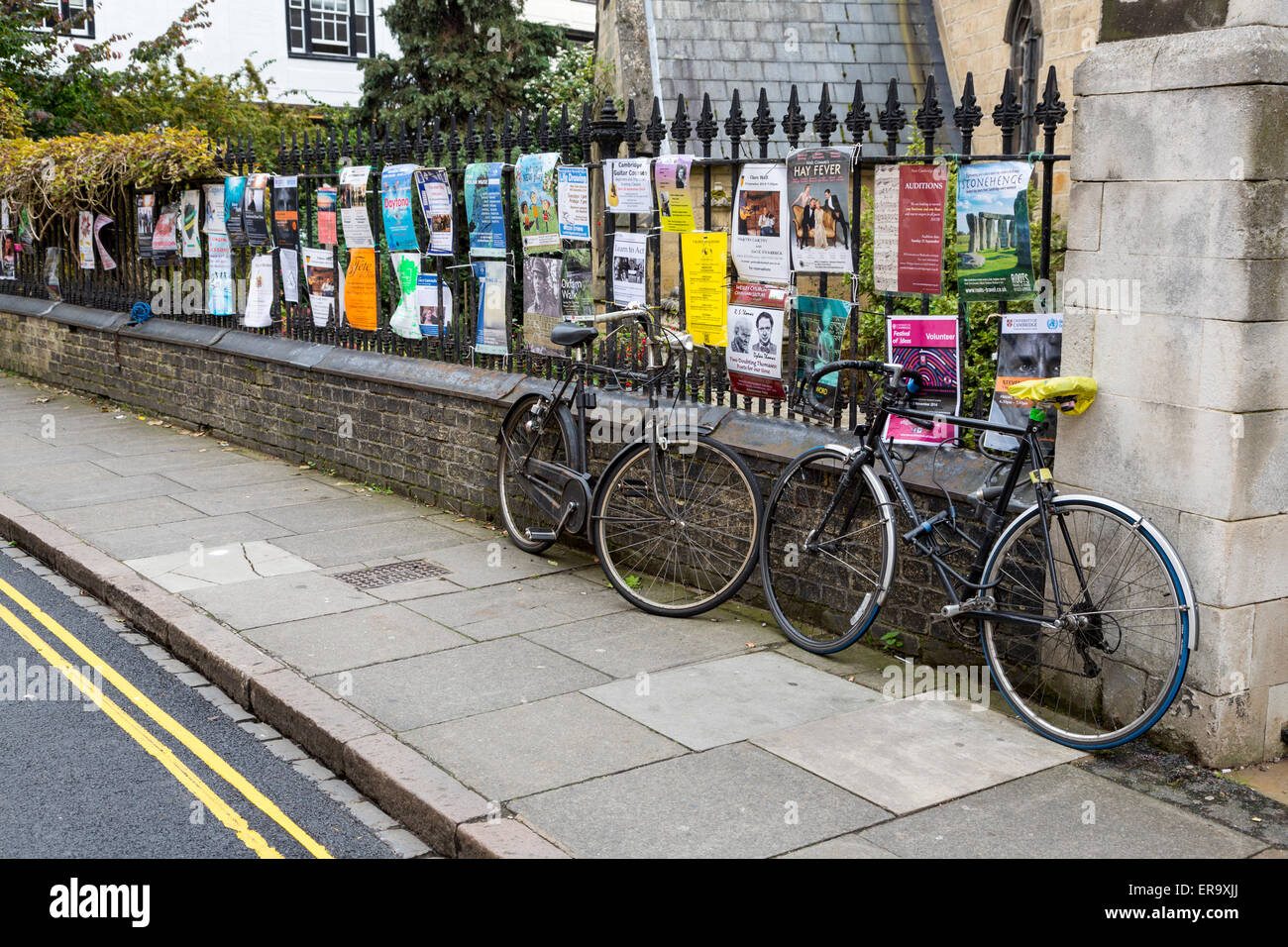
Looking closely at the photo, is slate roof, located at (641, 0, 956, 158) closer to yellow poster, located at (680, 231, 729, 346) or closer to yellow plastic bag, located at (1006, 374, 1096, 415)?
yellow poster, located at (680, 231, 729, 346)

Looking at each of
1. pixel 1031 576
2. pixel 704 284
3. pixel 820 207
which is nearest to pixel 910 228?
pixel 820 207

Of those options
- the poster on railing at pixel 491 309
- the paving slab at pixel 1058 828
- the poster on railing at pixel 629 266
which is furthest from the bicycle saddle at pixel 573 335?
the paving slab at pixel 1058 828

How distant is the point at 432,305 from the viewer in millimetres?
8766

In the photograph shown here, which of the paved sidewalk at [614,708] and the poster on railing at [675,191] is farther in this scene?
the poster on railing at [675,191]

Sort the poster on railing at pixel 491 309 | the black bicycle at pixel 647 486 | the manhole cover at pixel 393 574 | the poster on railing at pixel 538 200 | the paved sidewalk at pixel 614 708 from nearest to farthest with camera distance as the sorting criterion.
Answer: the paved sidewalk at pixel 614 708 → the black bicycle at pixel 647 486 → the manhole cover at pixel 393 574 → the poster on railing at pixel 538 200 → the poster on railing at pixel 491 309

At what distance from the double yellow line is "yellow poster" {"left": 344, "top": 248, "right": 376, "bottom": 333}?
3318mm

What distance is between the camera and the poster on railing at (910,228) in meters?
5.45

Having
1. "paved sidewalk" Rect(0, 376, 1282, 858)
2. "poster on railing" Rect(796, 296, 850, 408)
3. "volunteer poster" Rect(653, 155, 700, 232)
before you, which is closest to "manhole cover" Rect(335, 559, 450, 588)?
"paved sidewalk" Rect(0, 376, 1282, 858)

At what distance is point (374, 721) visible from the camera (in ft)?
16.3

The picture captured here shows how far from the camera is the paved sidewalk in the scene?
4.04 meters

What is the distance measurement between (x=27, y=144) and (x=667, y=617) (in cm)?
1169

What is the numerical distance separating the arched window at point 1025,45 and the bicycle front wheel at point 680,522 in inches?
381

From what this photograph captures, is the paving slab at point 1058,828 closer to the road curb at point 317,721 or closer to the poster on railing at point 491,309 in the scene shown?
the road curb at point 317,721

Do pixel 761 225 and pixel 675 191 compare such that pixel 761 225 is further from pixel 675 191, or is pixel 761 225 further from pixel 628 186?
pixel 628 186
